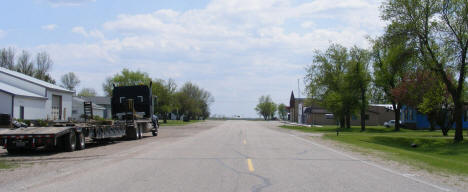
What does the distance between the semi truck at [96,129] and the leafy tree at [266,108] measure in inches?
5938

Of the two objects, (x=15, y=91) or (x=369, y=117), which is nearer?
(x=15, y=91)

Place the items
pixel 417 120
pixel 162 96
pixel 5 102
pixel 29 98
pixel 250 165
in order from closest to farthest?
pixel 250 165 < pixel 5 102 < pixel 29 98 < pixel 417 120 < pixel 162 96

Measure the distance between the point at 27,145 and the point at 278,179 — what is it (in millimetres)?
11100

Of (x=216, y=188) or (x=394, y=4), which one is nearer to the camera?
(x=216, y=188)

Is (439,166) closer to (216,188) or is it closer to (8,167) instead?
(216,188)

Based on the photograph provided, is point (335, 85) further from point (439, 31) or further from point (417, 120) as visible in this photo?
point (439, 31)

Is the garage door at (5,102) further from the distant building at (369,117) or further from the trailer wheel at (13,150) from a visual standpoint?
the distant building at (369,117)

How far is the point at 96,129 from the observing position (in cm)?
2042

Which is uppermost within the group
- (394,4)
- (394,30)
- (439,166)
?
(394,4)

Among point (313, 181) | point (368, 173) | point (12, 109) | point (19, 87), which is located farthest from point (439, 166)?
point (19, 87)

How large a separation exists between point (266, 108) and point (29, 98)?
14576 centimetres

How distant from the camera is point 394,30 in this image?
29.2 meters

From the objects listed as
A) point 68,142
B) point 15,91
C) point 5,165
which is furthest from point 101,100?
point 5,165

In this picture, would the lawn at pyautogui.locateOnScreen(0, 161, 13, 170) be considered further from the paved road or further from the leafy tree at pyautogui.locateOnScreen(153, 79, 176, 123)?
the leafy tree at pyautogui.locateOnScreen(153, 79, 176, 123)
